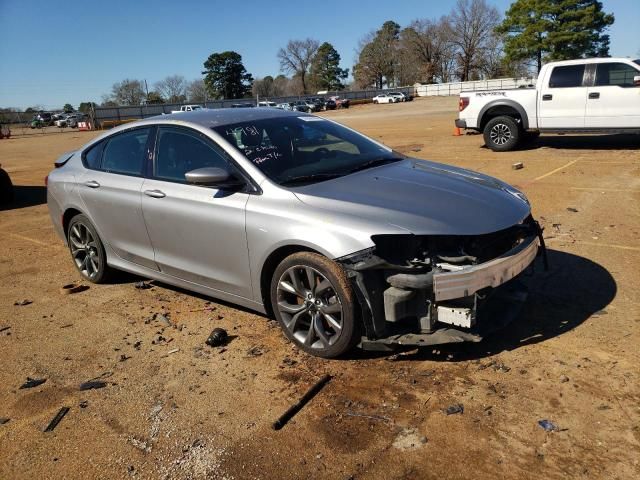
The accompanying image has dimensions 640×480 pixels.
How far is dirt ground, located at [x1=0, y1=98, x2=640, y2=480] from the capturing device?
8.72 ft

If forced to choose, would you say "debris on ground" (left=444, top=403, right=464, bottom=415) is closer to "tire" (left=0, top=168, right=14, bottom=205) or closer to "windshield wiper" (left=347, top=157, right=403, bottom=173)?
"windshield wiper" (left=347, top=157, right=403, bottom=173)

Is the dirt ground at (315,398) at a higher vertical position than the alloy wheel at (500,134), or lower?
lower

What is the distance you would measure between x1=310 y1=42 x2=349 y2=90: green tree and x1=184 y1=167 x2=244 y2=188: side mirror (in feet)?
381

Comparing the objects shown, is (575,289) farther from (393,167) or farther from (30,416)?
(30,416)

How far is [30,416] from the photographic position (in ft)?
10.6

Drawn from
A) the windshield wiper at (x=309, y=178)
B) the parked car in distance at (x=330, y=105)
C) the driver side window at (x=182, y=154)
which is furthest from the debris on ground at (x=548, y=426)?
the parked car in distance at (x=330, y=105)

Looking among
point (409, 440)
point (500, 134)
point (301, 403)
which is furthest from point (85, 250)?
point (500, 134)

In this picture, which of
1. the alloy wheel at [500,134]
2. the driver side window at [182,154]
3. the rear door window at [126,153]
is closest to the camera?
the driver side window at [182,154]

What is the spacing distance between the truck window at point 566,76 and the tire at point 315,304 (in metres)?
10.7

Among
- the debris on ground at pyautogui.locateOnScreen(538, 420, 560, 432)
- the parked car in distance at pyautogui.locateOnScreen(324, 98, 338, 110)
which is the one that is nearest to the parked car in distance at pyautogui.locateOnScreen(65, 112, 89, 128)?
the parked car in distance at pyautogui.locateOnScreen(324, 98, 338, 110)

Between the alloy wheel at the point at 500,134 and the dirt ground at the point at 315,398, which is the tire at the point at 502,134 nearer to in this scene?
the alloy wheel at the point at 500,134

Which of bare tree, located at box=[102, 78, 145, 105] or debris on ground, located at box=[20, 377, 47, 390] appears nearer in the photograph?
debris on ground, located at box=[20, 377, 47, 390]

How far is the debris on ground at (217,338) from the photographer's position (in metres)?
3.97

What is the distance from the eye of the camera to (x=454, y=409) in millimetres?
2998
